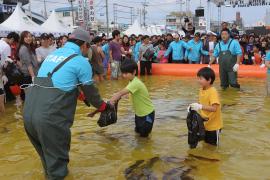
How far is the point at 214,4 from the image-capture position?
89.7 feet

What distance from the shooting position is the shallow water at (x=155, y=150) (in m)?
4.96

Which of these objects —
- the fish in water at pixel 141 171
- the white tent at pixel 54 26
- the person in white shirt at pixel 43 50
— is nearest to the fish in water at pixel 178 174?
the fish in water at pixel 141 171

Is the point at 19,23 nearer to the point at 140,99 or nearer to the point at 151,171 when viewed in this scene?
the point at 140,99

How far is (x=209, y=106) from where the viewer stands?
5.31 meters

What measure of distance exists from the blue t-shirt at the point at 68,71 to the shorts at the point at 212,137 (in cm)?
226

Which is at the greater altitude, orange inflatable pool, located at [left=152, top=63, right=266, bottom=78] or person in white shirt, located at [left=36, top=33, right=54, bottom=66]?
person in white shirt, located at [left=36, top=33, right=54, bottom=66]

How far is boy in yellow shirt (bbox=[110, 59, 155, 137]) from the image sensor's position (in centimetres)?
588

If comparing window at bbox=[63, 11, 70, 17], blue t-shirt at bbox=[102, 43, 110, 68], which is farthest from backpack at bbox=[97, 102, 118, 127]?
window at bbox=[63, 11, 70, 17]

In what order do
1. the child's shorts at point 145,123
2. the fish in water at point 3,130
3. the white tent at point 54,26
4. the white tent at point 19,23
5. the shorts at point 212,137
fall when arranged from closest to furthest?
the shorts at point 212,137
the child's shorts at point 145,123
the fish in water at point 3,130
the white tent at point 19,23
the white tent at point 54,26

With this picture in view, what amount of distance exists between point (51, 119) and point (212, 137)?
2639mm

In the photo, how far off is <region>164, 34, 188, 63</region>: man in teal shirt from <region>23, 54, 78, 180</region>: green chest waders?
11904 mm

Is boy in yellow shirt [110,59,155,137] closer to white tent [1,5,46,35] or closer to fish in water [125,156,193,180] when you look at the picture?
fish in water [125,156,193,180]

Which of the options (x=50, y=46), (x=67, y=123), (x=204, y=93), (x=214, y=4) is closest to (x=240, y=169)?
(x=204, y=93)

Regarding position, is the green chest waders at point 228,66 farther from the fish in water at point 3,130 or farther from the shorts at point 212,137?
the fish in water at point 3,130
